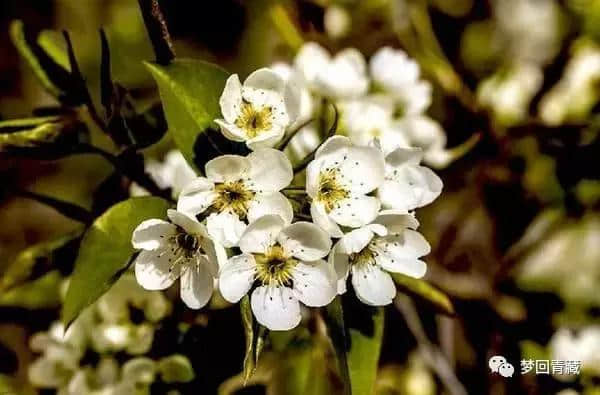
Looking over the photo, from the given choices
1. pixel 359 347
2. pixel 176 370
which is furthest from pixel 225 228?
pixel 176 370

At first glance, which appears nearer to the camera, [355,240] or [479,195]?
[355,240]

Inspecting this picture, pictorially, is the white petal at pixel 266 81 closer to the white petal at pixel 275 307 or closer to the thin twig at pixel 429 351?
the white petal at pixel 275 307

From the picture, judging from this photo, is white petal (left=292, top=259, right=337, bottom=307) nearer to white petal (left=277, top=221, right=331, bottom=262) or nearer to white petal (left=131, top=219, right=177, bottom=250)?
white petal (left=277, top=221, right=331, bottom=262)

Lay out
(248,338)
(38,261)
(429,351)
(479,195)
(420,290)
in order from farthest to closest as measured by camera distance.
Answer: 1. (479,195)
2. (429,351)
3. (38,261)
4. (420,290)
5. (248,338)

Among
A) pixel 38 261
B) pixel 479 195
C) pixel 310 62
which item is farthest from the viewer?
pixel 479 195

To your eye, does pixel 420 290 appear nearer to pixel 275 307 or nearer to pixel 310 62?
pixel 275 307

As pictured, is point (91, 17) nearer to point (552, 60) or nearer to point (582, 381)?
point (552, 60)

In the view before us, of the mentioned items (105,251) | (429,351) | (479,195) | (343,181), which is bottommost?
(429,351)

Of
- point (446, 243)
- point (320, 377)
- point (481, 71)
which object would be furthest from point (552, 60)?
point (320, 377)

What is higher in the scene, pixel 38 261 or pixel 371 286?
pixel 371 286
